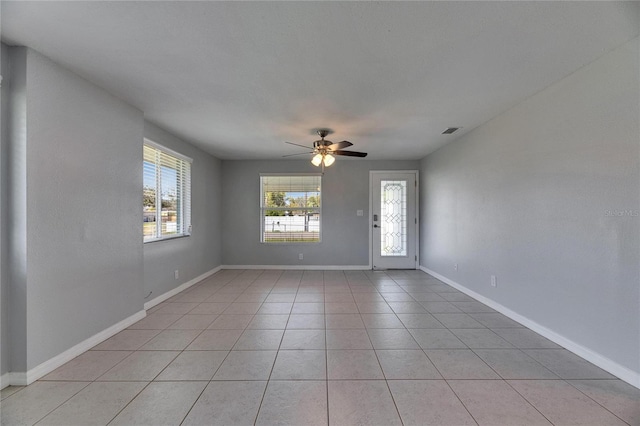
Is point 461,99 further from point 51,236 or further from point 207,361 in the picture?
point 51,236

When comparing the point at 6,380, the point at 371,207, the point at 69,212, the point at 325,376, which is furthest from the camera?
the point at 371,207

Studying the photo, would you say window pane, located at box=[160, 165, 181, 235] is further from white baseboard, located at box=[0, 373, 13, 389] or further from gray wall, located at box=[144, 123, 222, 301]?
white baseboard, located at box=[0, 373, 13, 389]

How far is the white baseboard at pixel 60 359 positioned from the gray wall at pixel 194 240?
692 mm

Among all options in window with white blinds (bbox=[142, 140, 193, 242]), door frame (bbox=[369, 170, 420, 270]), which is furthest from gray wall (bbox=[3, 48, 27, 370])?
door frame (bbox=[369, 170, 420, 270])

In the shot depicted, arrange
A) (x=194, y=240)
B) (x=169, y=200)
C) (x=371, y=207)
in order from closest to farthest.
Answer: (x=169, y=200), (x=194, y=240), (x=371, y=207)

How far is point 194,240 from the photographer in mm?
4547

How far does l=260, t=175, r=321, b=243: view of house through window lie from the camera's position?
577cm

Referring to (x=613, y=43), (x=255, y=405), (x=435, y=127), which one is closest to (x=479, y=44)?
(x=613, y=43)

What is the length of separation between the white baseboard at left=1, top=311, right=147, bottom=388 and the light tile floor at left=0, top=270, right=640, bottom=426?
50 millimetres

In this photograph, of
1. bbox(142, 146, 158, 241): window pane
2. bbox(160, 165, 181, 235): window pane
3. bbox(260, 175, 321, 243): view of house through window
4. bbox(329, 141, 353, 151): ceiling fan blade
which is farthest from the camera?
bbox(260, 175, 321, 243): view of house through window

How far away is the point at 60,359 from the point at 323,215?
434cm

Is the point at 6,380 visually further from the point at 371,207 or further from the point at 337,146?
the point at 371,207

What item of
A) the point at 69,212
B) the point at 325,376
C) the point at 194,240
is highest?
the point at 69,212

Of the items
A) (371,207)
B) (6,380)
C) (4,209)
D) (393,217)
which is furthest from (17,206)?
(393,217)
